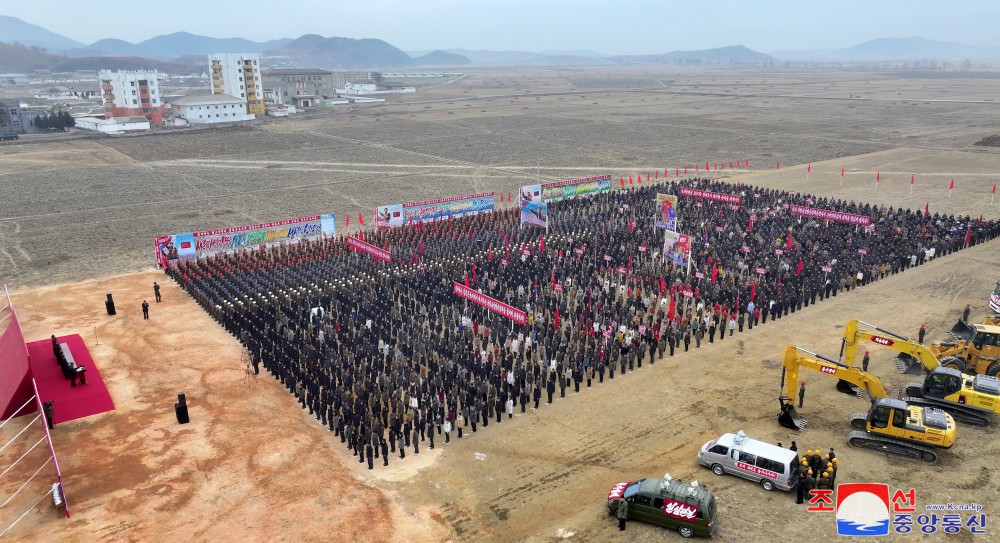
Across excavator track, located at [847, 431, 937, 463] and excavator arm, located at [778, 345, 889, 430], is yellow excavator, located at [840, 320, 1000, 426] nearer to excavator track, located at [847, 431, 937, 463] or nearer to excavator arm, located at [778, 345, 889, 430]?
excavator arm, located at [778, 345, 889, 430]

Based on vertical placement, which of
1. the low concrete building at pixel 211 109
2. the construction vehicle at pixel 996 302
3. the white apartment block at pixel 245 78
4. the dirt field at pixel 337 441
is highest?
the white apartment block at pixel 245 78

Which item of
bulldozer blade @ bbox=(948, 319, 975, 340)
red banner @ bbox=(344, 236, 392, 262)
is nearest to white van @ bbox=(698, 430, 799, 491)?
bulldozer blade @ bbox=(948, 319, 975, 340)

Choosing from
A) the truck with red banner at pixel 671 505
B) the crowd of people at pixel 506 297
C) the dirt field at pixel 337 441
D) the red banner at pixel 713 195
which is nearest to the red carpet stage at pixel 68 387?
the dirt field at pixel 337 441

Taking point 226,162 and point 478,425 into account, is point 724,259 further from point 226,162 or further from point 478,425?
point 226,162

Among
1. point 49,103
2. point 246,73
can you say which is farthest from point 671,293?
point 49,103

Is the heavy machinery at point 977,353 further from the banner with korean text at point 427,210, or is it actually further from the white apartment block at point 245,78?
the white apartment block at point 245,78
